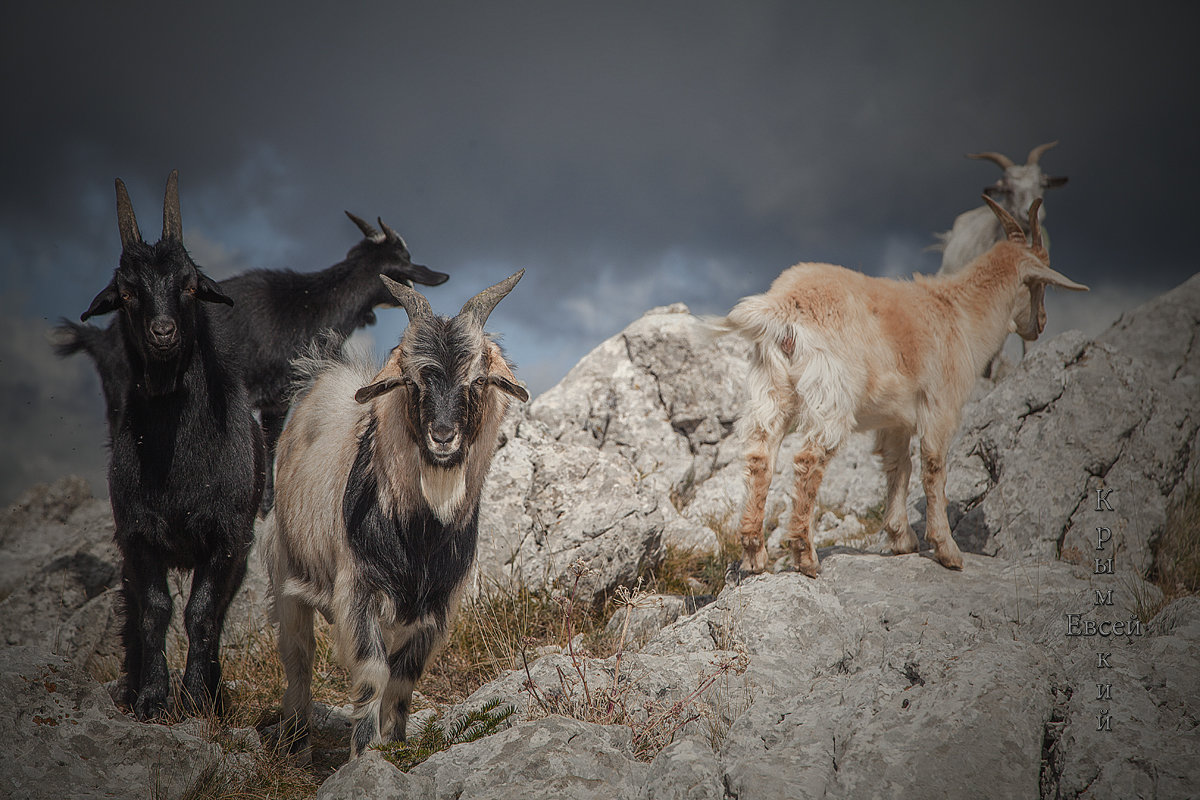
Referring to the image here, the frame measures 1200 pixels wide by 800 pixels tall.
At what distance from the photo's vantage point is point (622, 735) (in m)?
3.31

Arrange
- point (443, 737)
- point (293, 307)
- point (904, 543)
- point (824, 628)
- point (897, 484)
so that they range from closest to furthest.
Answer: point (443, 737) → point (824, 628) → point (904, 543) → point (897, 484) → point (293, 307)

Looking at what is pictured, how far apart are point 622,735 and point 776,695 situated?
1061 mm

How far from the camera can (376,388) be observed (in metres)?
3.63

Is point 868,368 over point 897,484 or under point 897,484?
over

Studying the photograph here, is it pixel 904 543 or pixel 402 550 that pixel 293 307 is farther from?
pixel 904 543

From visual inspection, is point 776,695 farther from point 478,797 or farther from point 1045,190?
point 1045,190

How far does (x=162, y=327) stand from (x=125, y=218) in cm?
79

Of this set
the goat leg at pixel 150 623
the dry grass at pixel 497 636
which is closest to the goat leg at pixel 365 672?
the goat leg at pixel 150 623

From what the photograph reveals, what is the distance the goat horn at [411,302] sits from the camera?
3838 mm

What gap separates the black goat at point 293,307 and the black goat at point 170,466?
2.27 meters

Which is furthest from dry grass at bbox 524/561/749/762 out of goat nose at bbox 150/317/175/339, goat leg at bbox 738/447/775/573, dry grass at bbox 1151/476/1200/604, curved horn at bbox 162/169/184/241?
dry grass at bbox 1151/476/1200/604

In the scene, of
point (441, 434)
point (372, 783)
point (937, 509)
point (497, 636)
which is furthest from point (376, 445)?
point (937, 509)

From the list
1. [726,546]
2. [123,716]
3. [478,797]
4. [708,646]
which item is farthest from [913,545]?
[123,716]

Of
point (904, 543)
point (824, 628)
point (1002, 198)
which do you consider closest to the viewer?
point (824, 628)
